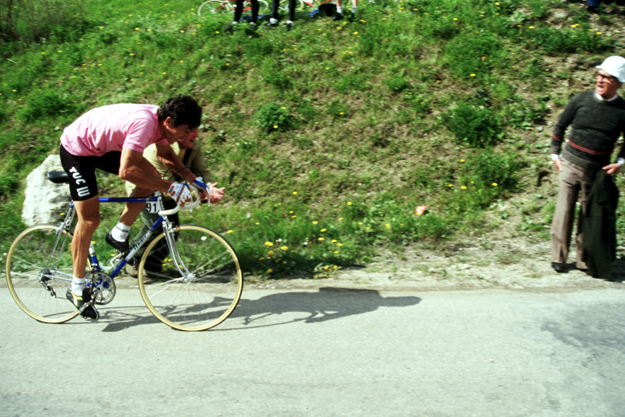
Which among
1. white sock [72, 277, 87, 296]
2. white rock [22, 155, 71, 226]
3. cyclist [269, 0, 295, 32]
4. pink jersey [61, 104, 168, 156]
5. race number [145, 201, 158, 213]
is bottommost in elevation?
white sock [72, 277, 87, 296]

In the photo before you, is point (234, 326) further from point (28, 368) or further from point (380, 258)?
point (380, 258)

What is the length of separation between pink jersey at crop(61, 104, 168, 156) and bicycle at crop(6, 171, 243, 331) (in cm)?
37

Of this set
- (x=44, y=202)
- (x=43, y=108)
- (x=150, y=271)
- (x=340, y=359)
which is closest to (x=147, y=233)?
(x=150, y=271)

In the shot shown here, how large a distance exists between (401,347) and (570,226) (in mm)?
2509

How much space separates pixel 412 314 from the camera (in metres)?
4.10

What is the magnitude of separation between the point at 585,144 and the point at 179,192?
388cm

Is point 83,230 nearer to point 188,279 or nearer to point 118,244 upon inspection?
point 118,244

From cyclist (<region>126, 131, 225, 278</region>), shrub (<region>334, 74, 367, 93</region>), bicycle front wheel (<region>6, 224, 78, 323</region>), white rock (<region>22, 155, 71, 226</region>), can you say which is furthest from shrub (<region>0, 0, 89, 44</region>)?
bicycle front wheel (<region>6, 224, 78, 323</region>)

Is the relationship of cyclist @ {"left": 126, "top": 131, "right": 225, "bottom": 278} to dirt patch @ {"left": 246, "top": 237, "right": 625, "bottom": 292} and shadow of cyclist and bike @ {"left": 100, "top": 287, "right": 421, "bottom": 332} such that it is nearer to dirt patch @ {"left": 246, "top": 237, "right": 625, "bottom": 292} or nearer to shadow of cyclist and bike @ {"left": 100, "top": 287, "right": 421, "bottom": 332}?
shadow of cyclist and bike @ {"left": 100, "top": 287, "right": 421, "bottom": 332}

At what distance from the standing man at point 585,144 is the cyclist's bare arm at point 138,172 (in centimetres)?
387

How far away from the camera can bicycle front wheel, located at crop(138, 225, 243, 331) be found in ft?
13.2

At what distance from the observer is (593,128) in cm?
462

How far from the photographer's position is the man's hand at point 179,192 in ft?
12.5

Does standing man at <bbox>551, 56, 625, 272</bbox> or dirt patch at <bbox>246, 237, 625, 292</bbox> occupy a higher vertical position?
standing man at <bbox>551, 56, 625, 272</bbox>
